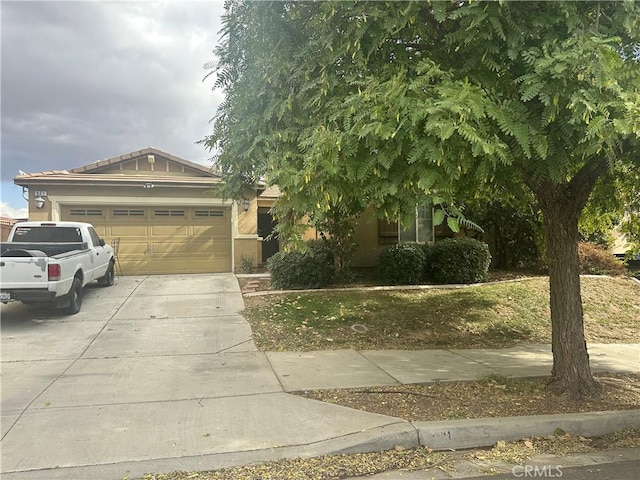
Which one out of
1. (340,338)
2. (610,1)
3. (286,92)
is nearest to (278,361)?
(340,338)

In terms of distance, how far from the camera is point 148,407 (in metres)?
5.17

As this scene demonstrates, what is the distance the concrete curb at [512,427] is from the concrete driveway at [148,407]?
0.28 meters

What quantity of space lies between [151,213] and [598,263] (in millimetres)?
13198

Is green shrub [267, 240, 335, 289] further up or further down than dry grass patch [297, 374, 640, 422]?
further up

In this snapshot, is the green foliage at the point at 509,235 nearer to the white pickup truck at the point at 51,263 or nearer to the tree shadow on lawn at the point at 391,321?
the tree shadow on lawn at the point at 391,321

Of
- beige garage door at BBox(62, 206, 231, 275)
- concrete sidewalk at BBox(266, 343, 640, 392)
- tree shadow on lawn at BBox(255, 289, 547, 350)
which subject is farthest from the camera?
beige garage door at BBox(62, 206, 231, 275)

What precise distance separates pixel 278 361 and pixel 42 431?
10.4ft

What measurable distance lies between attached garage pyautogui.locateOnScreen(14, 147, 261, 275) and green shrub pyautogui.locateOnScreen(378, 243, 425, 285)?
4622mm

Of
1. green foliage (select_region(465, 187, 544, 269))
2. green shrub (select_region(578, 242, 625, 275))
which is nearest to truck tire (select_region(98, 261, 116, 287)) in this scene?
green foliage (select_region(465, 187, 544, 269))

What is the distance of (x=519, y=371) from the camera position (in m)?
6.85

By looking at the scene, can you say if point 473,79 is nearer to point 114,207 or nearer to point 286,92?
point 286,92

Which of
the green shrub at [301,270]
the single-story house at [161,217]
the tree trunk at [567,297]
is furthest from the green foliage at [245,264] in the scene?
the tree trunk at [567,297]

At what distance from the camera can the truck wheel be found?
9602 millimetres

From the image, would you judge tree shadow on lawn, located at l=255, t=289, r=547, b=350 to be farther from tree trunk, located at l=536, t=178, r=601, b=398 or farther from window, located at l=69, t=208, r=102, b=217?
window, located at l=69, t=208, r=102, b=217
